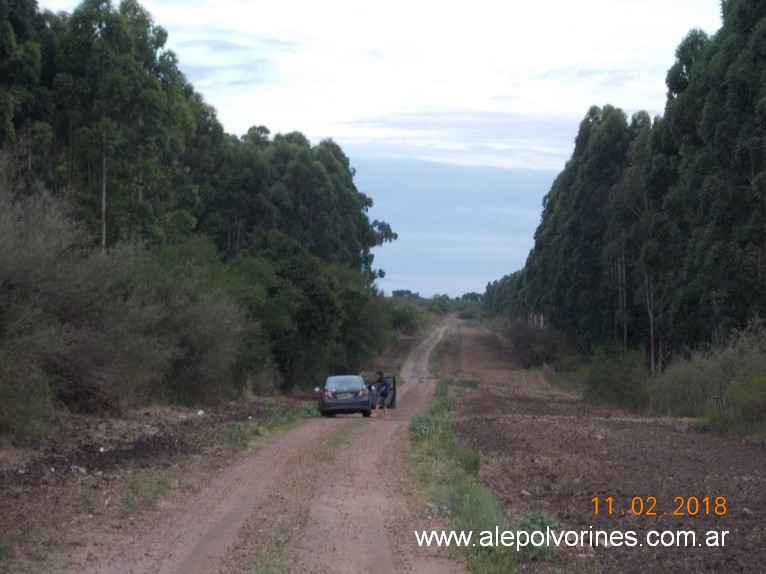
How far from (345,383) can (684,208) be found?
13.8 metres

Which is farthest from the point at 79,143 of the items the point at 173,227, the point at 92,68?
the point at 173,227

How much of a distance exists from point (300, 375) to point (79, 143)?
22.3 meters

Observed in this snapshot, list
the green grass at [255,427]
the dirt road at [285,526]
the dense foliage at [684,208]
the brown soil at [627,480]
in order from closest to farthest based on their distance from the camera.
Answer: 1. the dirt road at [285,526]
2. the brown soil at [627,480]
3. the green grass at [255,427]
4. the dense foliage at [684,208]

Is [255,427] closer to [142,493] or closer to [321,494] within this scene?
[321,494]

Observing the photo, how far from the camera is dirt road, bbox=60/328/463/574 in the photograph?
34.3ft

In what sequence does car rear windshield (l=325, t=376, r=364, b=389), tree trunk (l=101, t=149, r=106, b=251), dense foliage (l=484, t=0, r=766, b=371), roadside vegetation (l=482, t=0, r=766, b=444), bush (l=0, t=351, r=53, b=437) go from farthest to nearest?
tree trunk (l=101, t=149, r=106, b=251) < car rear windshield (l=325, t=376, r=364, b=389) < dense foliage (l=484, t=0, r=766, b=371) < roadside vegetation (l=482, t=0, r=766, b=444) < bush (l=0, t=351, r=53, b=437)

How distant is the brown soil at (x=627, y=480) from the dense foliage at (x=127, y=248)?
31.0ft

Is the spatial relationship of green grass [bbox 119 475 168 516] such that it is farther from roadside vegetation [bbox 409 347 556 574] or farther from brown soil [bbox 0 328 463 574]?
roadside vegetation [bbox 409 347 556 574]

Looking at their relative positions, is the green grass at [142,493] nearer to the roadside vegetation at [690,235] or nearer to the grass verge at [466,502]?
the grass verge at [466,502]

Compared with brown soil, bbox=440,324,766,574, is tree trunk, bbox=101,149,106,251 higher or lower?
higher

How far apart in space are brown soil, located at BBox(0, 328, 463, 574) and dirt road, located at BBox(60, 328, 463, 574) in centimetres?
2

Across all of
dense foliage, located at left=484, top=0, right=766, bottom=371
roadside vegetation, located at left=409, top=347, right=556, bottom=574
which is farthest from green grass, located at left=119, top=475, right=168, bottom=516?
dense foliage, located at left=484, top=0, right=766, bottom=371

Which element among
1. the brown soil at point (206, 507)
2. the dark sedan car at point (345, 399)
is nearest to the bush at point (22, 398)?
the brown soil at point (206, 507)

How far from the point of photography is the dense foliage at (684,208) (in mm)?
33375
